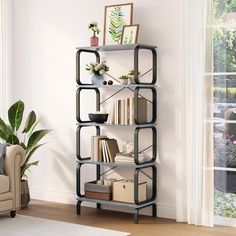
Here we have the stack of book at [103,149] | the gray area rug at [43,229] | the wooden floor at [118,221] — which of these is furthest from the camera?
the stack of book at [103,149]

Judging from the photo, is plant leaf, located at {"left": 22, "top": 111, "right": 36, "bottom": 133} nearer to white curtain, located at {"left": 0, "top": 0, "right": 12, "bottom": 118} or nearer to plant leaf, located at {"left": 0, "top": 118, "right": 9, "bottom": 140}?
plant leaf, located at {"left": 0, "top": 118, "right": 9, "bottom": 140}

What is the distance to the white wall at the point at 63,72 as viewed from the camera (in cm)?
534

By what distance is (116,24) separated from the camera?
17.9ft

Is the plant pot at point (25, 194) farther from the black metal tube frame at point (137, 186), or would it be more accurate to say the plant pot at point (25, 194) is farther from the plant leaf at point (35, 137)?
the black metal tube frame at point (137, 186)

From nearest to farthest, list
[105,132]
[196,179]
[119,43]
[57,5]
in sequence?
[196,179]
[119,43]
[105,132]
[57,5]

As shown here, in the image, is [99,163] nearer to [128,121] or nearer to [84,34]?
[128,121]

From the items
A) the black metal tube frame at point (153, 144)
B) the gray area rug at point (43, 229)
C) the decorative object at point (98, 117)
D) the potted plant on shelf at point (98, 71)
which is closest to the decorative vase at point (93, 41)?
the potted plant on shelf at point (98, 71)

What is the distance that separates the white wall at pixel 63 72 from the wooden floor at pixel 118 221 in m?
0.24

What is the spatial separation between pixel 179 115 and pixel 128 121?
0.51 meters

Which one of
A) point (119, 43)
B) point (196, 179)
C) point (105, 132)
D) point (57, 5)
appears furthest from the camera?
point (57, 5)

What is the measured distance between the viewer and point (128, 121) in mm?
5246

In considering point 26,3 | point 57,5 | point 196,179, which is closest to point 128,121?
point 196,179

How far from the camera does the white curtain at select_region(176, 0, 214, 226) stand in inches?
198

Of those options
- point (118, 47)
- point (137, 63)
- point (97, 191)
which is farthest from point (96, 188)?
point (118, 47)
